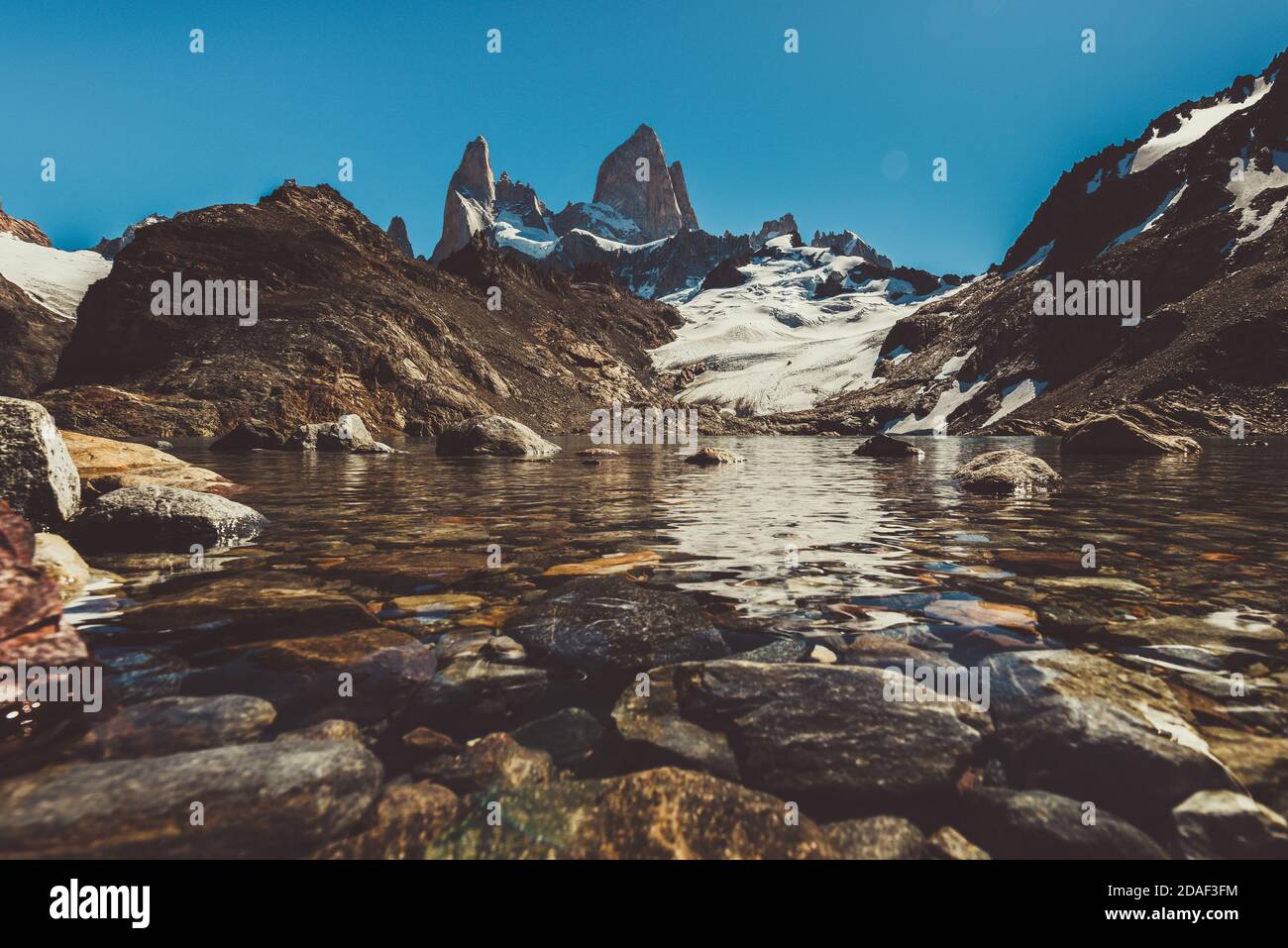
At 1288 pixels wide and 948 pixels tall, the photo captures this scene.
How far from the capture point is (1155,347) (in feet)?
223

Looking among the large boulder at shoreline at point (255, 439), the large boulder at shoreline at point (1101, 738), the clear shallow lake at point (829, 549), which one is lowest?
the large boulder at shoreline at point (1101, 738)

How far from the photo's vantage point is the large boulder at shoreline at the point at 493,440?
79.0 feet

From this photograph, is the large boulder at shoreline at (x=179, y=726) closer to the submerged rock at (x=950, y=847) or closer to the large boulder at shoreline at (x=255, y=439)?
the submerged rock at (x=950, y=847)

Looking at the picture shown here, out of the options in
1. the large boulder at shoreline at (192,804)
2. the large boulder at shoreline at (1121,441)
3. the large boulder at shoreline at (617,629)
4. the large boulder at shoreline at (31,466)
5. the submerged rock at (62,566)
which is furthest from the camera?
the large boulder at shoreline at (1121,441)

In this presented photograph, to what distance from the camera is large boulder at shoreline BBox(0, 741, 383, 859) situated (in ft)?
5.98

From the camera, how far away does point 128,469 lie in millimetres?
10078

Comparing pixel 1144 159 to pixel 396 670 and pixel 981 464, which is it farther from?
pixel 396 670

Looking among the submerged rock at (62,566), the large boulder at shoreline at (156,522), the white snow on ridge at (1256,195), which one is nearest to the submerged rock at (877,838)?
the submerged rock at (62,566)

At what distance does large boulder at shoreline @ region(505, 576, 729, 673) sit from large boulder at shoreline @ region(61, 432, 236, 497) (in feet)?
26.8

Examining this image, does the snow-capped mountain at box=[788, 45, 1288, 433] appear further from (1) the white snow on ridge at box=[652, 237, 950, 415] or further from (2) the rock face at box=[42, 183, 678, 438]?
(2) the rock face at box=[42, 183, 678, 438]

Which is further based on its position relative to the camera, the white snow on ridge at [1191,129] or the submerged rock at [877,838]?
the white snow on ridge at [1191,129]

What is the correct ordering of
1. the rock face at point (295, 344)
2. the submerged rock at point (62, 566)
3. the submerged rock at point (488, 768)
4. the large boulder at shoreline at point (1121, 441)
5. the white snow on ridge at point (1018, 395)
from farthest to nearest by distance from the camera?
the white snow on ridge at point (1018, 395)
the rock face at point (295, 344)
the large boulder at shoreline at point (1121, 441)
the submerged rock at point (62, 566)
the submerged rock at point (488, 768)

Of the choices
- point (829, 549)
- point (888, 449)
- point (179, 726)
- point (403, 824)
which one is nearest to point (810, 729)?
point (403, 824)
